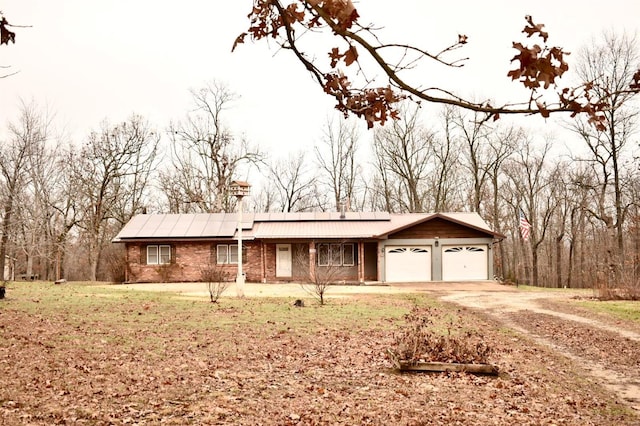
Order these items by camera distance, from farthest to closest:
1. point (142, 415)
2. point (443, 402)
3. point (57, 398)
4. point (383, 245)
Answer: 1. point (383, 245)
2. point (443, 402)
3. point (57, 398)
4. point (142, 415)

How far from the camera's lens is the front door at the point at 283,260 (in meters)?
31.9

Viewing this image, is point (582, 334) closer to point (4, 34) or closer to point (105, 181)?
point (4, 34)

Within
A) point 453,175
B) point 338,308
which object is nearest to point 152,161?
point 453,175

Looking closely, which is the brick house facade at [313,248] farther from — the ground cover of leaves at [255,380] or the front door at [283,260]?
the ground cover of leaves at [255,380]

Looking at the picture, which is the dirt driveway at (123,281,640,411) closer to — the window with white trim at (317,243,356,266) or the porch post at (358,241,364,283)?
the porch post at (358,241,364,283)

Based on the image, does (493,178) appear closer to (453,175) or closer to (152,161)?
(453,175)

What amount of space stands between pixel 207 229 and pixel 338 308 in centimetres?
1684

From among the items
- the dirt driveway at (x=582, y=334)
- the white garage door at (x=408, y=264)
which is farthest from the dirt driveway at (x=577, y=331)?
the white garage door at (x=408, y=264)

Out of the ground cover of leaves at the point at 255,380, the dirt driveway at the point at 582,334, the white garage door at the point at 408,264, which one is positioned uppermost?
the white garage door at the point at 408,264

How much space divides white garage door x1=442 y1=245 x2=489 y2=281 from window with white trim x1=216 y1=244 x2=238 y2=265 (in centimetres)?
1128

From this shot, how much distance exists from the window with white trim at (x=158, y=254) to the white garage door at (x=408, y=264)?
1193 cm

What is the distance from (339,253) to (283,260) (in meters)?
3.13

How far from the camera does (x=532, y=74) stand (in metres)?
2.72

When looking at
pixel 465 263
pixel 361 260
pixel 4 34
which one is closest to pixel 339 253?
pixel 361 260
